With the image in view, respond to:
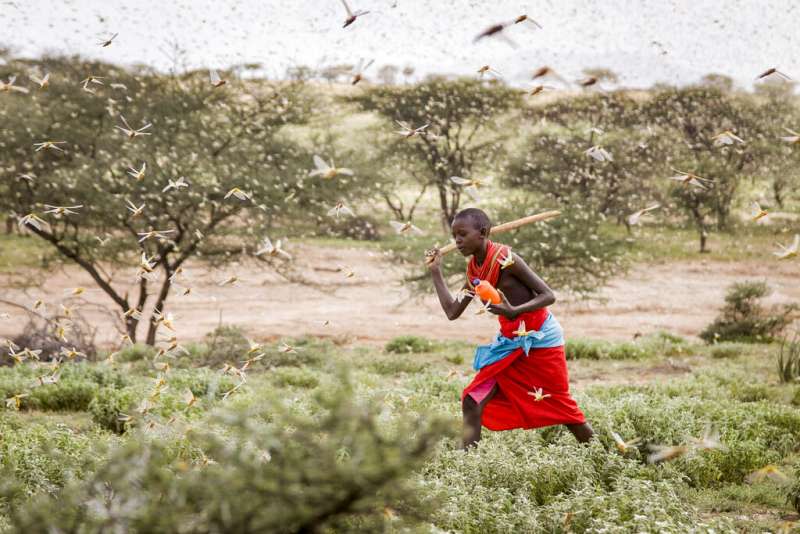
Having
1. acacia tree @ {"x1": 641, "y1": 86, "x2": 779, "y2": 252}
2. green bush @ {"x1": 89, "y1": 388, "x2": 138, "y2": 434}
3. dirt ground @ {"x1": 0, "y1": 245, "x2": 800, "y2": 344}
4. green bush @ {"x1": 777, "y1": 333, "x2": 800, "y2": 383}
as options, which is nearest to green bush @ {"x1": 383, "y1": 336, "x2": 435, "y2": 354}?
dirt ground @ {"x1": 0, "y1": 245, "x2": 800, "y2": 344}

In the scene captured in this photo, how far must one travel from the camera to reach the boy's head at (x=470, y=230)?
16.3ft

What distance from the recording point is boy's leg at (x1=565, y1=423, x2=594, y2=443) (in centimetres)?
525

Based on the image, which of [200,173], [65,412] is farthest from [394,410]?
[200,173]

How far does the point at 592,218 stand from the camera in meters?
16.5

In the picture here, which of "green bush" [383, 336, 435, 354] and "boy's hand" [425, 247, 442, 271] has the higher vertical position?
"boy's hand" [425, 247, 442, 271]

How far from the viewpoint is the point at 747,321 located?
46.6 ft

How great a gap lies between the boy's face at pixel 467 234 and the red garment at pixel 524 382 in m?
0.16

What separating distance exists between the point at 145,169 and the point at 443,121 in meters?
16.0

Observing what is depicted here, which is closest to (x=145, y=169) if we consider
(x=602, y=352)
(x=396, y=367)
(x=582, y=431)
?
(x=396, y=367)

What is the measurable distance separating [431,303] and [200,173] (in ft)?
33.5

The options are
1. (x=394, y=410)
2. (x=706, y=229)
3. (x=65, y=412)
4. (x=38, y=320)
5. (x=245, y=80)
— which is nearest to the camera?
(x=394, y=410)

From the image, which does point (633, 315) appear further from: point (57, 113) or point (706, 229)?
point (57, 113)

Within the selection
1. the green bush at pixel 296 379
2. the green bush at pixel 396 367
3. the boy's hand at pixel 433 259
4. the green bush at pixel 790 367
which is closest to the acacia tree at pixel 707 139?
the green bush at pixel 396 367

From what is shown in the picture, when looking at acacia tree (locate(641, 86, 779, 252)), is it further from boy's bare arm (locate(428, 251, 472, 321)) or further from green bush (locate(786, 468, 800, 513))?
boy's bare arm (locate(428, 251, 472, 321))
